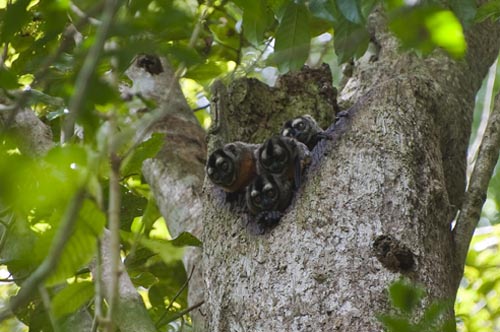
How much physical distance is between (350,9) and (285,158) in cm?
71

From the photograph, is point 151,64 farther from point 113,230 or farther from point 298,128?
point 113,230

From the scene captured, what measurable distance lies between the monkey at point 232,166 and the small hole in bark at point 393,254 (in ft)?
2.29

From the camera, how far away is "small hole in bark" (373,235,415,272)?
97.9 inches

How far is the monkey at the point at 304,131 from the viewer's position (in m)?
3.07

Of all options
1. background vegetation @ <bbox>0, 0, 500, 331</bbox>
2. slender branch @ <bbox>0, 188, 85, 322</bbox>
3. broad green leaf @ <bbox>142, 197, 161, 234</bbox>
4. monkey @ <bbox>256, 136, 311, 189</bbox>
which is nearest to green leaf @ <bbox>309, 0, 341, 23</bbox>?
background vegetation @ <bbox>0, 0, 500, 331</bbox>

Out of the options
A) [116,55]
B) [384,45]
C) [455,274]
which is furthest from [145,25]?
[384,45]

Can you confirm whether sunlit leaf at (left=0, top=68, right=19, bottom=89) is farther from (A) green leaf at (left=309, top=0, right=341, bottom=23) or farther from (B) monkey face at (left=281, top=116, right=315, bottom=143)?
(B) monkey face at (left=281, top=116, right=315, bottom=143)

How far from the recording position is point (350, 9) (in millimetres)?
2432

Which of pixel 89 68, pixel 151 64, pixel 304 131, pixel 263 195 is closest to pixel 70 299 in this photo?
pixel 263 195

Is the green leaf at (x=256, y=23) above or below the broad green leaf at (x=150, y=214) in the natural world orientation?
above

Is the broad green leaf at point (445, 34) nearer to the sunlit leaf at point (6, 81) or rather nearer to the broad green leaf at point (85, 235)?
the broad green leaf at point (85, 235)

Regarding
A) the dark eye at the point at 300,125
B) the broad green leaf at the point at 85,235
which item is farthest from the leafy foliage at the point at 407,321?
the dark eye at the point at 300,125

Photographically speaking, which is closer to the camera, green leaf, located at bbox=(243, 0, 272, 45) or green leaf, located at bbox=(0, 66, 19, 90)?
green leaf, located at bbox=(0, 66, 19, 90)

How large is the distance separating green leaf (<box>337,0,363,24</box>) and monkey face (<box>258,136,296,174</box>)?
0.68 metres
